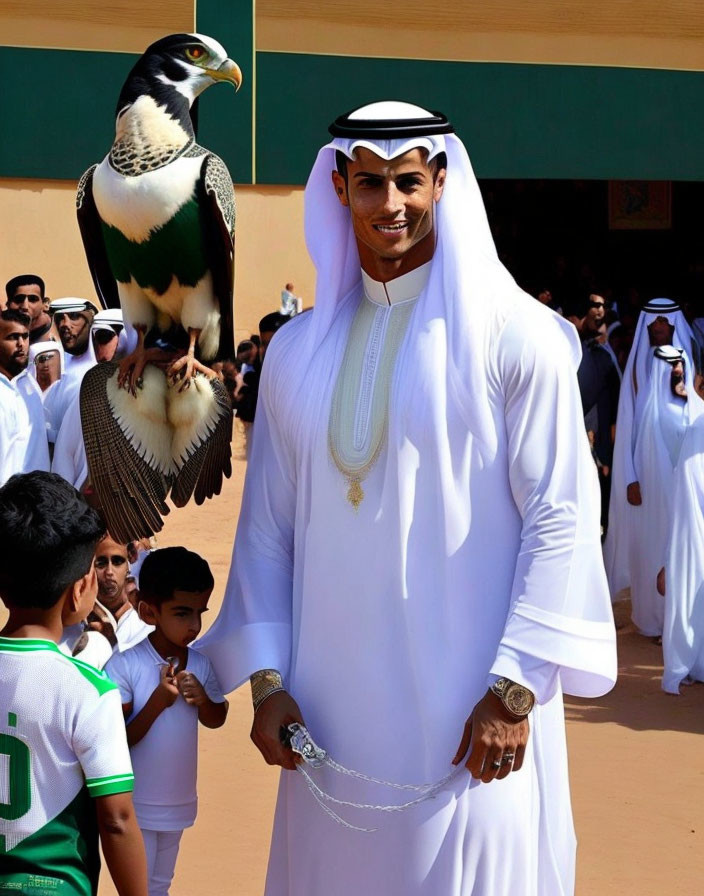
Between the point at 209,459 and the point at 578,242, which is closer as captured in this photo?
the point at 209,459

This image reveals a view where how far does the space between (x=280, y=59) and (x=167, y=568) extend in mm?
11069

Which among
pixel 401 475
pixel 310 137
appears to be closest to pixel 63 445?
pixel 401 475

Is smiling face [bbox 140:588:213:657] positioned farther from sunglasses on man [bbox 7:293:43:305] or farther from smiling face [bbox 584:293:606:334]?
smiling face [bbox 584:293:606:334]

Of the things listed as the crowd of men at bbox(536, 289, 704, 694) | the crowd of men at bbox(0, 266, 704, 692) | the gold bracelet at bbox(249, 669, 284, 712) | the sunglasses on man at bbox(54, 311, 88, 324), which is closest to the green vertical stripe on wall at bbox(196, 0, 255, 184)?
the crowd of men at bbox(0, 266, 704, 692)

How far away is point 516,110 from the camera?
46.9 ft

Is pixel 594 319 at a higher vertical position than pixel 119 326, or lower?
lower

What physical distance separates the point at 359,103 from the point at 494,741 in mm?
12225

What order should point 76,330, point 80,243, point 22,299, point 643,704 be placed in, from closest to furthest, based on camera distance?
point 76,330, point 643,704, point 22,299, point 80,243

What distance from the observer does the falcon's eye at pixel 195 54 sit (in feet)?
A: 9.71

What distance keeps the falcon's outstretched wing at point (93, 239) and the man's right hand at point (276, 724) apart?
0.97m

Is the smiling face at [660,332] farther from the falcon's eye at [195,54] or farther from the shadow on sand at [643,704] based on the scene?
the falcon's eye at [195,54]

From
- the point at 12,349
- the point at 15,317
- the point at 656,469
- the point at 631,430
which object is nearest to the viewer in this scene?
the point at 12,349

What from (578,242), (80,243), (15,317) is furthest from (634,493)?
(578,242)

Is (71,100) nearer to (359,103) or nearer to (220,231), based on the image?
(359,103)
